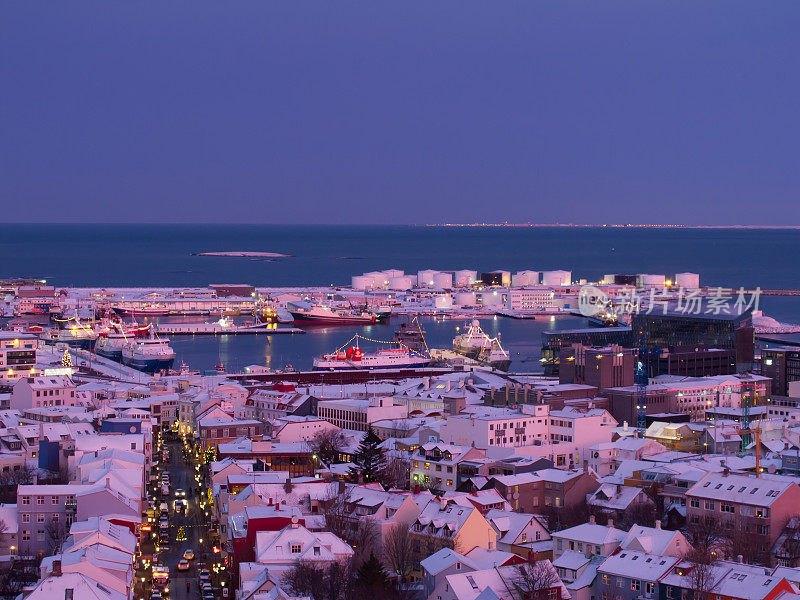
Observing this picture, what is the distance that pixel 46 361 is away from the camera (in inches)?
1216

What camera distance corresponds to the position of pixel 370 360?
3466 centimetres

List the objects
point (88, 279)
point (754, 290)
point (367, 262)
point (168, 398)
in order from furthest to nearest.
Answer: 1. point (367, 262)
2. point (88, 279)
3. point (754, 290)
4. point (168, 398)

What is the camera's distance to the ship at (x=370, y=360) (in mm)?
33312

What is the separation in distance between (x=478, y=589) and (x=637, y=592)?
1.38 m

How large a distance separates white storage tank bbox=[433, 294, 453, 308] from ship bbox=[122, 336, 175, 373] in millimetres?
20111

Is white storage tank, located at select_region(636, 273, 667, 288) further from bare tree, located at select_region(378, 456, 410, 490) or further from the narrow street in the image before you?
bare tree, located at select_region(378, 456, 410, 490)

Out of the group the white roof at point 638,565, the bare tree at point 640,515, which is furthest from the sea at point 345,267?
the white roof at point 638,565

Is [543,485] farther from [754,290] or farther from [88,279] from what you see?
[88,279]

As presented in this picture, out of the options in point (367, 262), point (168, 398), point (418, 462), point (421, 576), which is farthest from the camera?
point (367, 262)

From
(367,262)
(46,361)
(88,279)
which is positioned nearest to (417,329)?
(46,361)

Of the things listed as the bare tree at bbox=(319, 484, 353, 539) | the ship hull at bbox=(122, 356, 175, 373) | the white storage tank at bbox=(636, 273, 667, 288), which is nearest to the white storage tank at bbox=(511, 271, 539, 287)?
the white storage tank at bbox=(636, 273, 667, 288)

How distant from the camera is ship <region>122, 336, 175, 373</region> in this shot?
35156 millimetres

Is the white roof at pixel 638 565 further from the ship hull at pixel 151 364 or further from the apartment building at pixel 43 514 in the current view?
the ship hull at pixel 151 364

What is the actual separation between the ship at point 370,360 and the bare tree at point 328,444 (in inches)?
497
